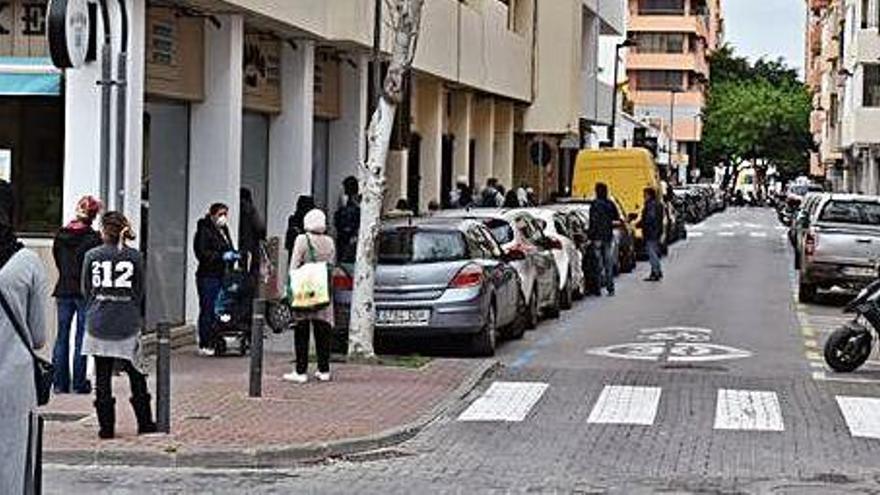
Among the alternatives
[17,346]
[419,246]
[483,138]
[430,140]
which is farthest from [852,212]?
[17,346]

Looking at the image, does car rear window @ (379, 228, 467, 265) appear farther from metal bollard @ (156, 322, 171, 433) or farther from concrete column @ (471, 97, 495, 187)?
concrete column @ (471, 97, 495, 187)

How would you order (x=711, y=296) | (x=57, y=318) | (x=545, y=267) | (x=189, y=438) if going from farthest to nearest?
(x=711, y=296), (x=545, y=267), (x=57, y=318), (x=189, y=438)

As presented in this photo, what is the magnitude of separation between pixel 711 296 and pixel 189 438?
1901 cm

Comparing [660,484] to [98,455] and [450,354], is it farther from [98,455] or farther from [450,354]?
[450,354]

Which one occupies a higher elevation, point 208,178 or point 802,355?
point 208,178

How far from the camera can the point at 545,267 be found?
24422 mm

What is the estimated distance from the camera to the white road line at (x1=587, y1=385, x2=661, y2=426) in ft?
47.7

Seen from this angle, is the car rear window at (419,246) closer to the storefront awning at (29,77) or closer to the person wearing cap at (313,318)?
the person wearing cap at (313,318)

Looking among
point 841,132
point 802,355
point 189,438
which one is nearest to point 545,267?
point 802,355

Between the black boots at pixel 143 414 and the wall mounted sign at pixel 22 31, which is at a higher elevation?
the wall mounted sign at pixel 22 31

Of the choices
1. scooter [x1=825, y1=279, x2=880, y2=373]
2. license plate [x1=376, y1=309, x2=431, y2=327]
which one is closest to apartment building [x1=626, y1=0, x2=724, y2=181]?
scooter [x1=825, y1=279, x2=880, y2=373]

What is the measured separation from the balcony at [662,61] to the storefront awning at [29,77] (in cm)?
11009

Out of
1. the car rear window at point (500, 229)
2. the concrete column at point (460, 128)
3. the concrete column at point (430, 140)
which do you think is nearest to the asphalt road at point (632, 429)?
the car rear window at point (500, 229)

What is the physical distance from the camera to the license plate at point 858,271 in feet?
89.4
